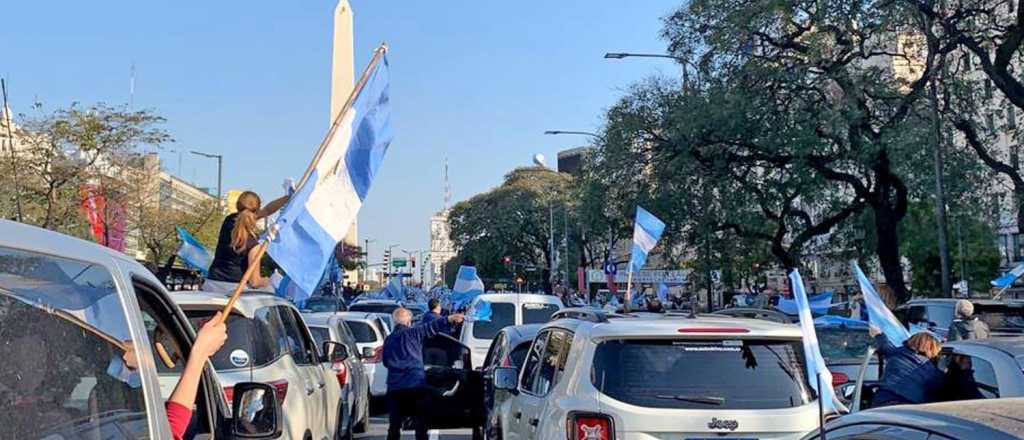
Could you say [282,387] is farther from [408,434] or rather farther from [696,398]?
[408,434]

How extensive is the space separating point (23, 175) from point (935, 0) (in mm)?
23512

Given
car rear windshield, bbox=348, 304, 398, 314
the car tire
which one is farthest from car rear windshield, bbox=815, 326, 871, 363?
car rear windshield, bbox=348, 304, 398, 314

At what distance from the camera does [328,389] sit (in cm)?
850

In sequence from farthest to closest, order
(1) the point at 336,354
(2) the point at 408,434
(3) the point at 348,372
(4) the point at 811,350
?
(2) the point at 408,434 → (3) the point at 348,372 → (1) the point at 336,354 → (4) the point at 811,350

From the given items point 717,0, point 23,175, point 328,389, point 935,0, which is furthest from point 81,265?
point 23,175

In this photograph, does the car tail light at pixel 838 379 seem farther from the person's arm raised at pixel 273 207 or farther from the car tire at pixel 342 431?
the person's arm raised at pixel 273 207

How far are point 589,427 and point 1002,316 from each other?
36.5 feet

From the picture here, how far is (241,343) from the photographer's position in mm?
6746

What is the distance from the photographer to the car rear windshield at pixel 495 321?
663 inches

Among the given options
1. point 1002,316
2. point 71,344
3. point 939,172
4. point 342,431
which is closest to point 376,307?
point 939,172

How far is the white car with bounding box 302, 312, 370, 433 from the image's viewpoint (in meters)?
10.3

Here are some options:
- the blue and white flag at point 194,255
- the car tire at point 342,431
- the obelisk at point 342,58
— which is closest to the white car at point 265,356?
the car tire at point 342,431

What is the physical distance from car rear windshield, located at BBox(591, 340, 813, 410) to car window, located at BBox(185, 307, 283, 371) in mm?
2126

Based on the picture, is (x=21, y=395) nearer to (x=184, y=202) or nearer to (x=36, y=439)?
(x=36, y=439)
